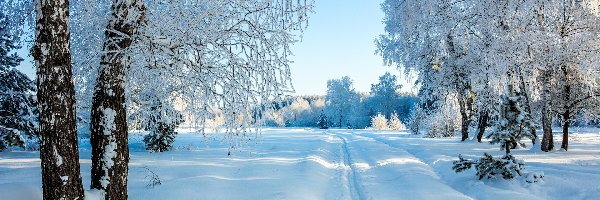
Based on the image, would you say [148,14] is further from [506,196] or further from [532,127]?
[532,127]

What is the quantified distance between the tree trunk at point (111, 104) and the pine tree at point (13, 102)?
497 inches

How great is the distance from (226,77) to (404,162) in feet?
34.8

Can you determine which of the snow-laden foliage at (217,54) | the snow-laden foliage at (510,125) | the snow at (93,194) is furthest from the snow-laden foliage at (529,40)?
the snow at (93,194)

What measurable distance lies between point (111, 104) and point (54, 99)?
40.5 inches

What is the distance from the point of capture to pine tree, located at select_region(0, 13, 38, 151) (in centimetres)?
1611

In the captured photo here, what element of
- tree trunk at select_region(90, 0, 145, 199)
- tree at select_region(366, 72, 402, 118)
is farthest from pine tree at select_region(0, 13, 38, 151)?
tree at select_region(366, 72, 402, 118)

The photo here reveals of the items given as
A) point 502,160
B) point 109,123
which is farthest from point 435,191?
point 109,123

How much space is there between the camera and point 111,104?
5.54 m

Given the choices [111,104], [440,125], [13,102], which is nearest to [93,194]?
[111,104]

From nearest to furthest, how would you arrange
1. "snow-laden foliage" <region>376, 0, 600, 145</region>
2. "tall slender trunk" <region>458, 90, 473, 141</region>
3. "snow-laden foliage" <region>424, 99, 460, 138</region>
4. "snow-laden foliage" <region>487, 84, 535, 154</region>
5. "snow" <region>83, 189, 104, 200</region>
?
"snow" <region>83, 189, 104, 200</region>
"snow-laden foliage" <region>487, 84, 535, 154</region>
"snow-laden foliage" <region>376, 0, 600, 145</region>
"tall slender trunk" <region>458, 90, 473, 141</region>
"snow-laden foliage" <region>424, 99, 460, 138</region>

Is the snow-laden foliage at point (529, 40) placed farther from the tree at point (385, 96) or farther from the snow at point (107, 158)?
the tree at point (385, 96)

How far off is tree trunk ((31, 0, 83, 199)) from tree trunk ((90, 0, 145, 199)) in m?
0.85

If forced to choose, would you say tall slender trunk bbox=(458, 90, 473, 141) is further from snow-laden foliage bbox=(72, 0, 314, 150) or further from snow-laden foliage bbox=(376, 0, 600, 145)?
snow-laden foliage bbox=(72, 0, 314, 150)

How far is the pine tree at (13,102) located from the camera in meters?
16.1
